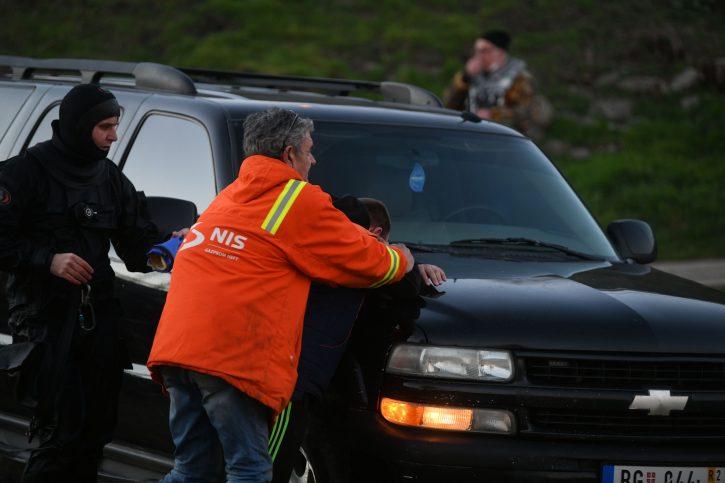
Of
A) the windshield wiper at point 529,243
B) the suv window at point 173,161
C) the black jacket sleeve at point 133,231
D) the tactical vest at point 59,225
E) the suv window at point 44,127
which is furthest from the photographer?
the suv window at point 44,127

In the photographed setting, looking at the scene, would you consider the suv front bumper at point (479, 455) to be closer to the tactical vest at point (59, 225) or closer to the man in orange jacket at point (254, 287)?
the man in orange jacket at point (254, 287)

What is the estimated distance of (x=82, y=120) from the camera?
17.0ft

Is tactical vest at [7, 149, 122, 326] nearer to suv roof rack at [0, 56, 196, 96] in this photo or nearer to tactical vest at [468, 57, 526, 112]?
suv roof rack at [0, 56, 196, 96]

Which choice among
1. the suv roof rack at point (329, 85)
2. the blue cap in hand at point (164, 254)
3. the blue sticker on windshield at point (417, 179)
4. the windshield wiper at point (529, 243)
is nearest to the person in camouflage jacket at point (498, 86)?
the suv roof rack at point (329, 85)

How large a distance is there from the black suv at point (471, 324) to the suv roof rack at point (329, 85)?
831 millimetres

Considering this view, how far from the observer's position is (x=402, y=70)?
60.9 ft

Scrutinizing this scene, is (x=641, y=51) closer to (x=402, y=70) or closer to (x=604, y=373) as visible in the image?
(x=402, y=70)

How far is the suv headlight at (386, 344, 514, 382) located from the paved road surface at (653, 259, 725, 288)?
7618 millimetres

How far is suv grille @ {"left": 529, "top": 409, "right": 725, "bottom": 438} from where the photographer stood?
14.8 feet

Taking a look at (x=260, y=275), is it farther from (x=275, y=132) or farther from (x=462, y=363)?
(x=462, y=363)

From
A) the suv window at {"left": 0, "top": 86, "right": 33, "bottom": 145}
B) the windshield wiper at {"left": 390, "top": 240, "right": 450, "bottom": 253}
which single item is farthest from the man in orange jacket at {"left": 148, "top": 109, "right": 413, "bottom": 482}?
the suv window at {"left": 0, "top": 86, "right": 33, "bottom": 145}

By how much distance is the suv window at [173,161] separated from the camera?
5578mm

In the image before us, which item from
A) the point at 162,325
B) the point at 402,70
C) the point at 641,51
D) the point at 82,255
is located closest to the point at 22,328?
the point at 82,255

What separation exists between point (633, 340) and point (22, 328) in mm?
2296
